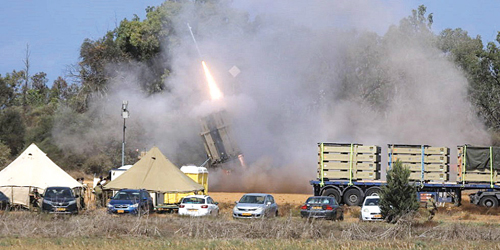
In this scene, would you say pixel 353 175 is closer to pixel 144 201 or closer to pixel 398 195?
pixel 398 195

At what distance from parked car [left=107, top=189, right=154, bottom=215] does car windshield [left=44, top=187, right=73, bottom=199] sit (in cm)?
259

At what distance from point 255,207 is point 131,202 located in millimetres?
6252

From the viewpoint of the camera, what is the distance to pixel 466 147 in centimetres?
4106

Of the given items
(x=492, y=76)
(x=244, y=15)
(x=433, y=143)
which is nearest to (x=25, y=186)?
(x=244, y=15)

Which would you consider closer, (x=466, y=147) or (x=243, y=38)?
(x=466, y=147)

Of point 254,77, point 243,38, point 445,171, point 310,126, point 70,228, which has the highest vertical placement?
point 243,38

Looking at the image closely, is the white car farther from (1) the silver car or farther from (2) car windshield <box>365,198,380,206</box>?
(2) car windshield <box>365,198,380,206</box>

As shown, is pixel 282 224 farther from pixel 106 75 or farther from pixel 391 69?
pixel 106 75

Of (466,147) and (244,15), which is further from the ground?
(244,15)

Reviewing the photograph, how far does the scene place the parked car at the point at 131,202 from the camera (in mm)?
34500

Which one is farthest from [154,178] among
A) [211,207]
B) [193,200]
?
[211,207]

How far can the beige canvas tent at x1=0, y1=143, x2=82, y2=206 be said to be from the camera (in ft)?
129

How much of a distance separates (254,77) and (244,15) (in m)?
7.97

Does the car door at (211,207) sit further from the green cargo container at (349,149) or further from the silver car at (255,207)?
the green cargo container at (349,149)
